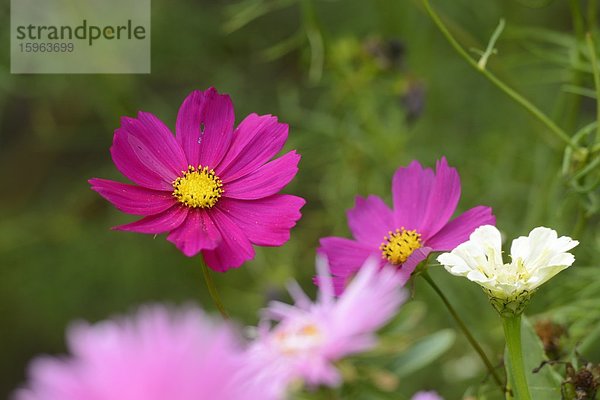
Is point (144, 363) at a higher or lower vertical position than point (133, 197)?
lower

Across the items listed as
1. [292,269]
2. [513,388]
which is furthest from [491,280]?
[292,269]

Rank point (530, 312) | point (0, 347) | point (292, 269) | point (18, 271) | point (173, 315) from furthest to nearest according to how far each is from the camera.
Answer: point (0, 347) → point (18, 271) → point (292, 269) → point (530, 312) → point (173, 315)

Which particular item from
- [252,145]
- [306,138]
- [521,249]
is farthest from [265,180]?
[306,138]

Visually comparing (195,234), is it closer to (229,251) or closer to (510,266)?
(229,251)

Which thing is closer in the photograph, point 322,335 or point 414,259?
point 322,335

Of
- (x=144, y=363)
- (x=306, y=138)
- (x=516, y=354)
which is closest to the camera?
(x=144, y=363)

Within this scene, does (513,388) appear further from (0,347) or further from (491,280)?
(0,347)
